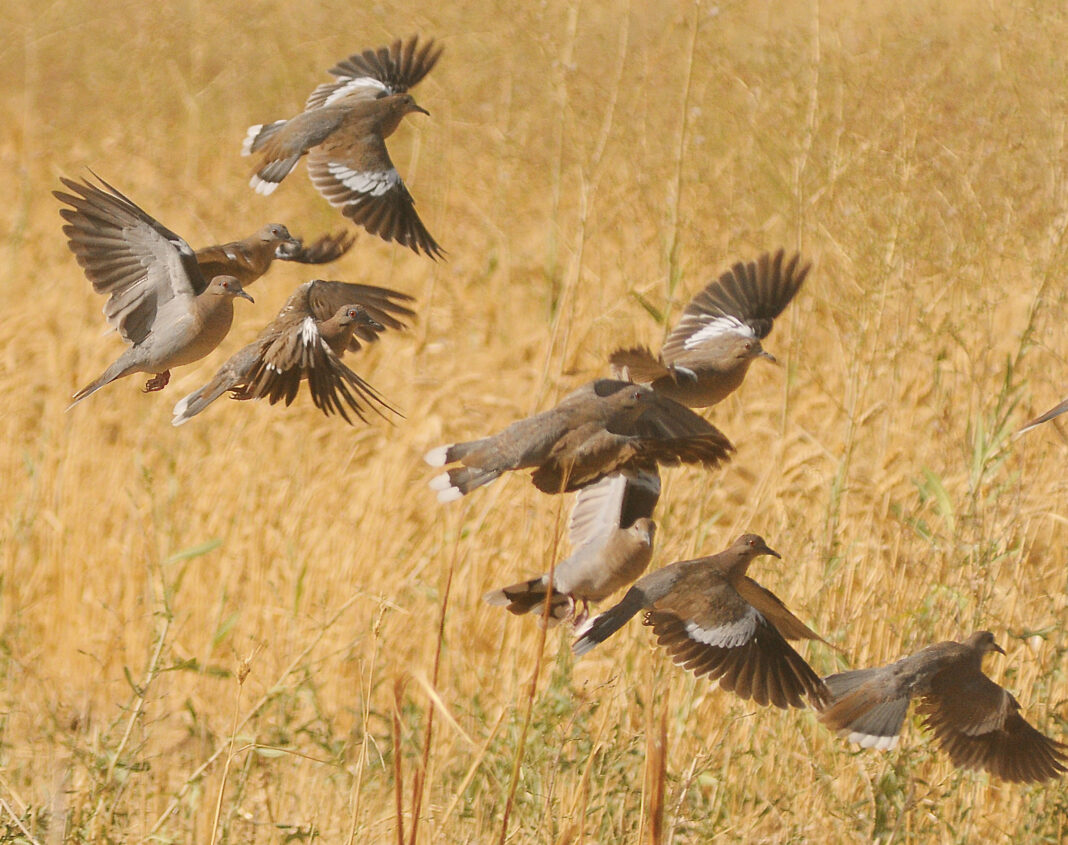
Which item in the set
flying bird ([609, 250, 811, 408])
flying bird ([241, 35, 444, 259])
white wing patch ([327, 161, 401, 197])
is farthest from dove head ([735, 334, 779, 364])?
white wing patch ([327, 161, 401, 197])

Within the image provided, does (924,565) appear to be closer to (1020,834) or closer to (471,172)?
(1020,834)

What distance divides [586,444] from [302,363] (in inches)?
15.9

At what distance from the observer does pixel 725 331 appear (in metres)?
3.54

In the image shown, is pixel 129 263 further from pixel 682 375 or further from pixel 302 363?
pixel 682 375

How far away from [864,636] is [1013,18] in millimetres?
1676

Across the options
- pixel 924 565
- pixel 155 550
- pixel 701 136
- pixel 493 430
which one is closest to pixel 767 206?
pixel 701 136

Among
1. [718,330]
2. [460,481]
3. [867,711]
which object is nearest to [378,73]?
[718,330]

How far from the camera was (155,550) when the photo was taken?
4.65 m

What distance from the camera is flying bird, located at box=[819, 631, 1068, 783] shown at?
2.56 metres

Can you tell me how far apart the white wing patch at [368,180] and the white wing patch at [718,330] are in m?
1.01

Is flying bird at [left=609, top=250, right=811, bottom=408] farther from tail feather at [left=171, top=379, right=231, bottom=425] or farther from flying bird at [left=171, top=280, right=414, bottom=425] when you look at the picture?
tail feather at [left=171, top=379, right=231, bottom=425]

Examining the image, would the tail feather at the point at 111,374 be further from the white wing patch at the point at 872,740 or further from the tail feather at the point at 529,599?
the white wing patch at the point at 872,740

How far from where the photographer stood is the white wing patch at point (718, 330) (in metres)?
3.51

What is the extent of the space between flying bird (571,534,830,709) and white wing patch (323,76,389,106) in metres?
1.69
